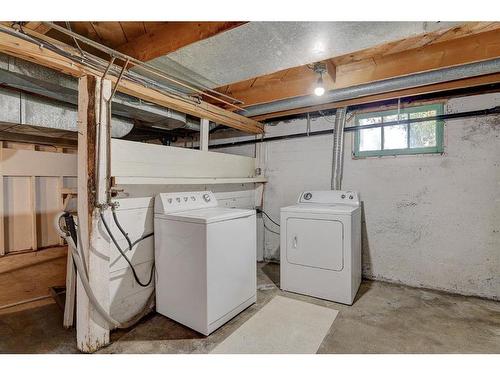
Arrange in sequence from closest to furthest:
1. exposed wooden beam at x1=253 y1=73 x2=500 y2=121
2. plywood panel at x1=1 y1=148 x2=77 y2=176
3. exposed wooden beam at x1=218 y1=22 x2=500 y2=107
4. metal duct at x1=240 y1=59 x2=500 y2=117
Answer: exposed wooden beam at x1=218 y1=22 x2=500 y2=107 < metal duct at x1=240 y1=59 x2=500 y2=117 < exposed wooden beam at x1=253 y1=73 x2=500 y2=121 < plywood panel at x1=1 y1=148 x2=77 y2=176

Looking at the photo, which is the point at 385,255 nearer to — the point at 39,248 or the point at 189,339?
the point at 189,339

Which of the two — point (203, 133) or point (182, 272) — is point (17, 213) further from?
point (182, 272)

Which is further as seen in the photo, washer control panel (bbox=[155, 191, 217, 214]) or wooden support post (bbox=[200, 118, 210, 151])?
wooden support post (bbox=[200, 118, 210, 151])

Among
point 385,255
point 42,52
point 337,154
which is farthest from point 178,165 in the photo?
point 385,255

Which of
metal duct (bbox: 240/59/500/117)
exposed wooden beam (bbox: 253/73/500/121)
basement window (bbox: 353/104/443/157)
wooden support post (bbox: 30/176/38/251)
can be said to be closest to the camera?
metal duct (bbox: 240/59/500/117)

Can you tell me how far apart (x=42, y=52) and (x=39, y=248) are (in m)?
4.01

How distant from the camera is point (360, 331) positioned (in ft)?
6.48

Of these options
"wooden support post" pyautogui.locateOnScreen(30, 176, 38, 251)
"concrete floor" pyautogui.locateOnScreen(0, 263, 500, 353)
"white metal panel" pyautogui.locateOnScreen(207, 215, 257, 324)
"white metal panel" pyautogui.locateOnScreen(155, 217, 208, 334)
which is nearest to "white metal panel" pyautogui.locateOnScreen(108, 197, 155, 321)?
"white metal panel" pyautogui.locateOnScreen(155, 217, 208, 334)

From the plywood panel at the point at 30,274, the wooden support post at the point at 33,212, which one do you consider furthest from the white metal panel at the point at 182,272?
the wooden support post at the point at 33,212

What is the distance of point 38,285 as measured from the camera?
2.83 m

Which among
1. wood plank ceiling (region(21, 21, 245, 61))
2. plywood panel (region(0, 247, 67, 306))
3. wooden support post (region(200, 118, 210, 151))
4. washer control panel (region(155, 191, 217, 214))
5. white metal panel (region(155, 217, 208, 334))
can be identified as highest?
wood plank ceiling (region(21, 21, 245, 61))

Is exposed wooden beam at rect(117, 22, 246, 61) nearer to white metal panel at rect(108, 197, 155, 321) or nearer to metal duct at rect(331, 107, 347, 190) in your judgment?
white metal panel at rect(108, 197, 155, 321)

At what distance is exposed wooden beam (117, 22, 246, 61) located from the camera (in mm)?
1540

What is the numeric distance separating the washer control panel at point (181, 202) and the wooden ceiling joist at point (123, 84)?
2.72 ft
